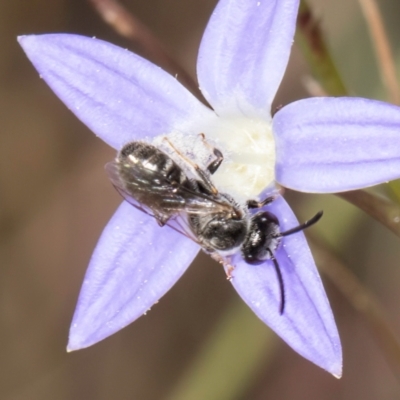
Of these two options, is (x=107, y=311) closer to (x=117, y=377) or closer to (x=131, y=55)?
(x=131, y=55)

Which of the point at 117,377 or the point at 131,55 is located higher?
the point at 131,55

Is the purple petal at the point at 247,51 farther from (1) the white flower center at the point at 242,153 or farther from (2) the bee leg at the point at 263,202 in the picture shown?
(2) the bee leg at the point at 263,202

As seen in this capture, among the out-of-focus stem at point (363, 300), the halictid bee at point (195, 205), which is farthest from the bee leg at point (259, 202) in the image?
the out-of-focus stem at point (363, 300)

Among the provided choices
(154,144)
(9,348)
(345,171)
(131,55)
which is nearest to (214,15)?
(131,55)

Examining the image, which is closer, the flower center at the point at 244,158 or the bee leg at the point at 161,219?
the bee leg at the point at 161,219

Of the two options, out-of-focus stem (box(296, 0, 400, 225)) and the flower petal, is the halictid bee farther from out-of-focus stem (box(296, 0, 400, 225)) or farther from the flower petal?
out-of-focus stem (box(296, 0, 400, 225))

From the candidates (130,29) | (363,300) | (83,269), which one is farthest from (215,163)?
(83,269)
